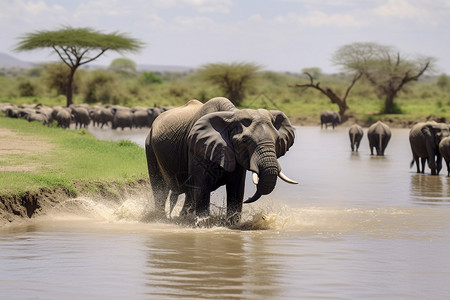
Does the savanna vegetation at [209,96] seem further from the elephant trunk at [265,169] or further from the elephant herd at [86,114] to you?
the elephant trunk at [265,169]

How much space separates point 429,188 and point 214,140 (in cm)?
942

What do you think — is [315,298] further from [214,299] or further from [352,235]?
[352,235]

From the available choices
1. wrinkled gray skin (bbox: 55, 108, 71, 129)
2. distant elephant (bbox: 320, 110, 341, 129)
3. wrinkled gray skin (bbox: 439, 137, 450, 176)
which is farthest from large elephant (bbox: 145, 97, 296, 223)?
distant elephant (bbox: 320, 110, 341, 129)

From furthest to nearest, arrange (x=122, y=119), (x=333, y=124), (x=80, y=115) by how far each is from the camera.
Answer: (x=333, y=124), (x=122, y=119), (x=80, y=115)

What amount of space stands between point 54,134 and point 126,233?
16555 millimetres

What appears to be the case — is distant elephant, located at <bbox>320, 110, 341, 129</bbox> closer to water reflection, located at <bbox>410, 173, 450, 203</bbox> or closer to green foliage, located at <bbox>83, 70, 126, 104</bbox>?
green foliage, located at <bbox>83, 70, 126, 104</bbox>

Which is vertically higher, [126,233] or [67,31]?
[67,31]

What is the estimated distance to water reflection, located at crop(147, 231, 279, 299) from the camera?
7332 mm

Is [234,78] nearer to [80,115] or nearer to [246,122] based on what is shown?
[80,115]

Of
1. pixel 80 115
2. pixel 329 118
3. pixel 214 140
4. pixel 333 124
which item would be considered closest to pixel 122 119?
pixel 80 115

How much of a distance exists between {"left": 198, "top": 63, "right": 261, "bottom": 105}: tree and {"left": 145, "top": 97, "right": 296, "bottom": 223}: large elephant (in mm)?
59318

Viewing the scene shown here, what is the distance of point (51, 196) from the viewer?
39.6 ft

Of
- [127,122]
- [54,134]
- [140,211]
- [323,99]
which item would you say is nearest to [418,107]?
[323,99]

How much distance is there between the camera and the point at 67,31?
6147 centimetres
